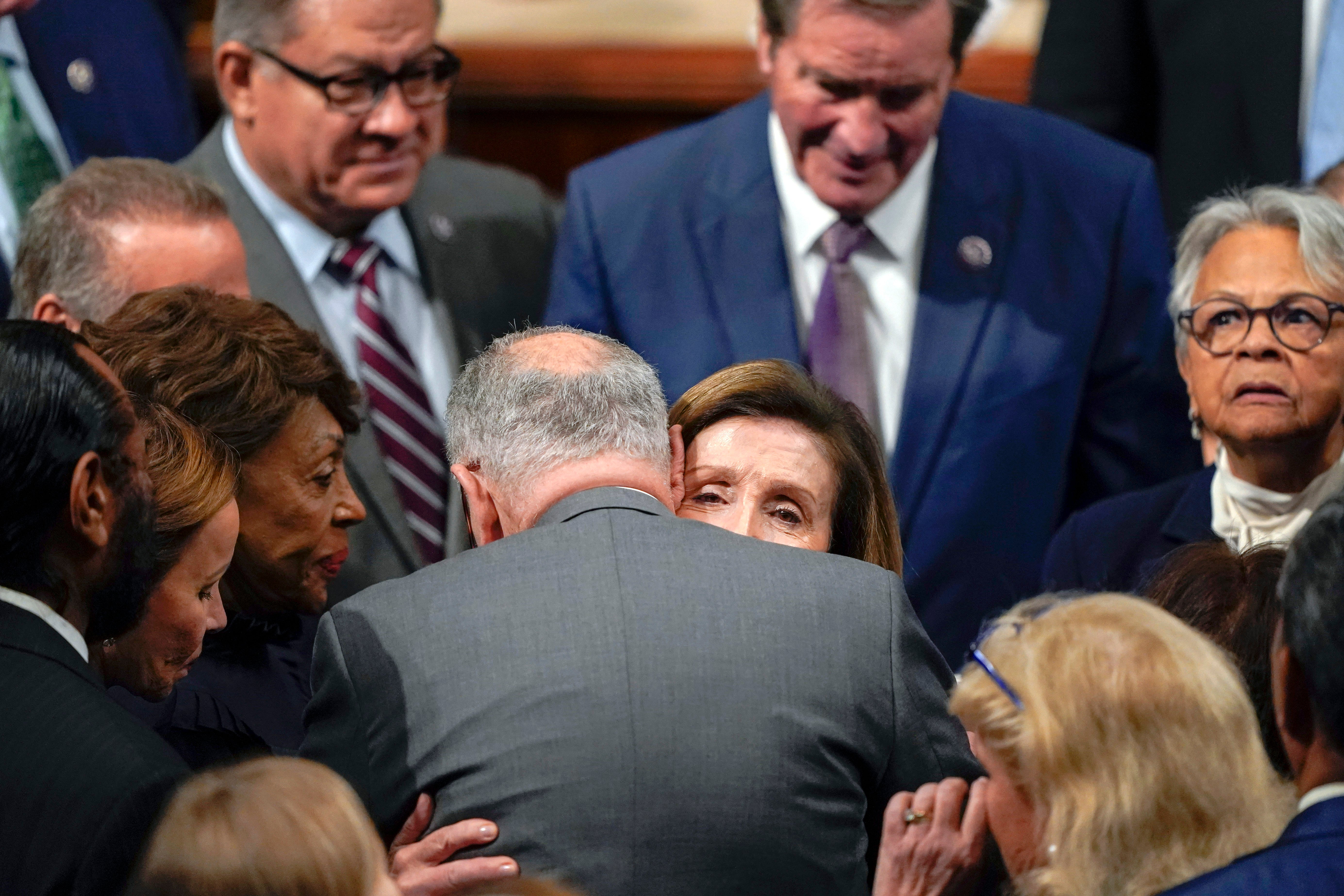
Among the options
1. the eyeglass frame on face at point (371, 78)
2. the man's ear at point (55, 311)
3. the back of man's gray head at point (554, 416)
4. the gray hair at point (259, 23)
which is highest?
the gray hair at point (259, 23)

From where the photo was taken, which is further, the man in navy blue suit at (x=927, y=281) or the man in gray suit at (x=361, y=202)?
the man in gray suit at (x=361, y=202)

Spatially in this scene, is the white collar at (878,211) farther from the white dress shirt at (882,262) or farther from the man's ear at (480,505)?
the man's ear at (480,505)

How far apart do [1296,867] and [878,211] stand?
2027mm

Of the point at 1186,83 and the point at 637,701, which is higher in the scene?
the point at 1186,83

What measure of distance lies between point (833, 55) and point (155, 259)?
135 cm

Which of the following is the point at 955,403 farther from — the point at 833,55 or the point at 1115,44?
the point at 1115,44

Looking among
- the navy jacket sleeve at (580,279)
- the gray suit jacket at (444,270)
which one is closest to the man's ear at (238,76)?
the gray suit jacket at (444,270)

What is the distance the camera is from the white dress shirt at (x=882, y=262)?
3.42 metres

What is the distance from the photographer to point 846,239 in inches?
135

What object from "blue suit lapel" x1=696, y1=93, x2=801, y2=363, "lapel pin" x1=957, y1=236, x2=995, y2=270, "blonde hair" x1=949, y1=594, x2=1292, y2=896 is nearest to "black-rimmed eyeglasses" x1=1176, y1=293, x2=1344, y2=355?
"lapel pin" x1=957, y1=236, x2=995, y2=270

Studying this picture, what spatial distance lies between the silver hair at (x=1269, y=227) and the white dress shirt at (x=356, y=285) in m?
1.59

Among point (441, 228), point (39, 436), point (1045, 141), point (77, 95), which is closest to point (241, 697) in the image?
point (39, 436)

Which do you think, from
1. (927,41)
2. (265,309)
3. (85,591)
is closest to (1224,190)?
(927,41)

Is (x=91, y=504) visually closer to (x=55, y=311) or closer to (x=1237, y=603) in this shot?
(x=55, y=311)
